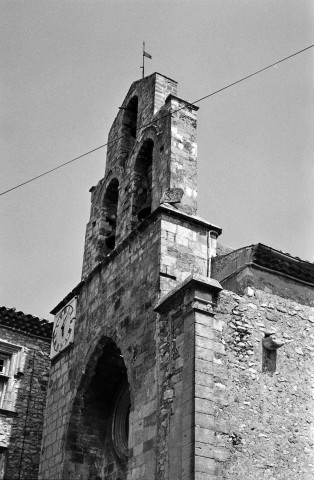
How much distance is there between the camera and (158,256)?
33.6 feet

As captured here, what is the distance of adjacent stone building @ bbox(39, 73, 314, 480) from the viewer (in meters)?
8.51

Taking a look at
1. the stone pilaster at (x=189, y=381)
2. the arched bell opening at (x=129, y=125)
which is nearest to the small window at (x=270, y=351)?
the stone pilaster at (x=189, y=381)

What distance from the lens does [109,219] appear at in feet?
44.3

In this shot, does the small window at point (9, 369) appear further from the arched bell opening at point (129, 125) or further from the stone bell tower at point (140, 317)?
the arched bell opening at point (129, 125)

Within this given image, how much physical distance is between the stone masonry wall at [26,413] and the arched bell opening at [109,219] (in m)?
3.85

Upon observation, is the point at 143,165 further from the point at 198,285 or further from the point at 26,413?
the point at 26,413

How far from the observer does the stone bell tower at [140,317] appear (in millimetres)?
8766

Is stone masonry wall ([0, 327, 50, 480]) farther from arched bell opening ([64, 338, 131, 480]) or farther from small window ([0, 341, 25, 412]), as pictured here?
arched bell opening ([64, 338, 131, 480])

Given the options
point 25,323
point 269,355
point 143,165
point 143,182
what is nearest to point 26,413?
point 25,323

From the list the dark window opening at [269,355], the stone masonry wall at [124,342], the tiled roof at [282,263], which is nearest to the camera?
the dark window opening at [269,355]

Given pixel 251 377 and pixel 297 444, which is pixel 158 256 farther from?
pixel 297 444

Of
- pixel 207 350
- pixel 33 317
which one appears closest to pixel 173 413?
pixel 207 350

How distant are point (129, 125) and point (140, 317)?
16.9 feet

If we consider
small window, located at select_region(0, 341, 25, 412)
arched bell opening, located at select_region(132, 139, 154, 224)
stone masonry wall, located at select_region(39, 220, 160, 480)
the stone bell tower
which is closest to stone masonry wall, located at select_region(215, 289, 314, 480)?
the stone bell tower
